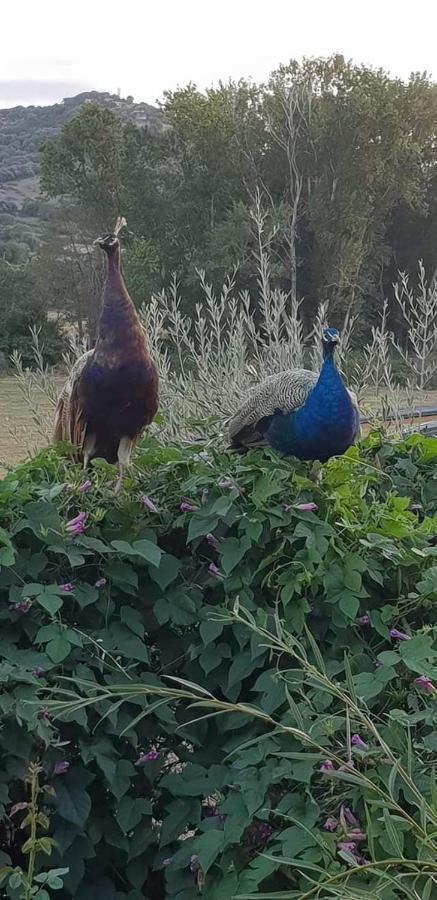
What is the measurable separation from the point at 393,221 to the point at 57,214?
7.59 meters

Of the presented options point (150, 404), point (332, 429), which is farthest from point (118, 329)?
point (332, 429)

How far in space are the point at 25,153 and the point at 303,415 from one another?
1828 inches

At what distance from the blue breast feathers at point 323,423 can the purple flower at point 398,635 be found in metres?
0.76

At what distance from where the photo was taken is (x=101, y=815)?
1610 mm

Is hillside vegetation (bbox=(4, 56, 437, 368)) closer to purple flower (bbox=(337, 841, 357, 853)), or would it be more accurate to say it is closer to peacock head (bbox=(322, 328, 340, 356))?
peacock head (bbox=(322, 328, 340, 356))

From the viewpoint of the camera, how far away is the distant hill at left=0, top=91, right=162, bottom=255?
34625mm

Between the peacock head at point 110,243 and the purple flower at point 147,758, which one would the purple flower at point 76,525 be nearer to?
the purple flower at point 147,758

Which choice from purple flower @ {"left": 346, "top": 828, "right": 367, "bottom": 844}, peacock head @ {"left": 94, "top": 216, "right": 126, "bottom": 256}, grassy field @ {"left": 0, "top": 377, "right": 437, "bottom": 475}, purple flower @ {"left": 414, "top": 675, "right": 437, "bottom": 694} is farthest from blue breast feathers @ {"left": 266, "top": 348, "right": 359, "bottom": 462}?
grassy field @ {"left": 0, "top": 377, "right": 437, "bottom": 475}

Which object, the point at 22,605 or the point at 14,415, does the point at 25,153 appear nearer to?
the point at 14,415

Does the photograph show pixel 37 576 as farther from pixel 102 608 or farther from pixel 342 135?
pixel 342 135

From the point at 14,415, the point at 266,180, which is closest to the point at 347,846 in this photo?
the point at 14,415

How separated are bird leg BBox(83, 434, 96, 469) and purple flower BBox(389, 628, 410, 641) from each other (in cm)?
140

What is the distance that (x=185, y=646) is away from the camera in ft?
5.59

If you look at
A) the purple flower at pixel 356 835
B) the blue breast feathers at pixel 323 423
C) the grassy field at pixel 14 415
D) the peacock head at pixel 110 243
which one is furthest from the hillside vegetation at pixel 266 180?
the purple flower at pixel 356 835
